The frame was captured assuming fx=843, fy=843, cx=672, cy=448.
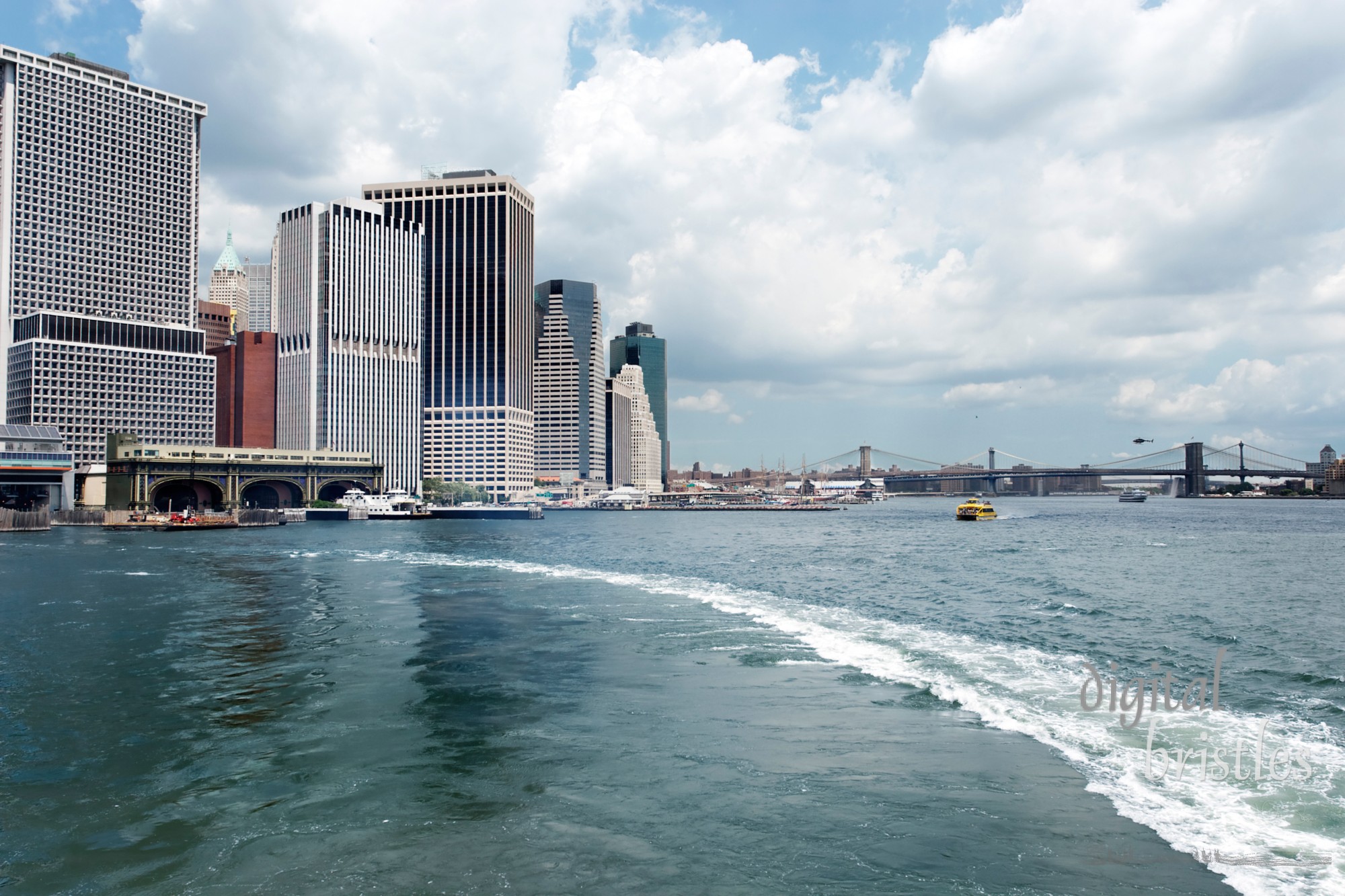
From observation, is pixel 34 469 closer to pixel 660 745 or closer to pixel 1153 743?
pixel 660 745

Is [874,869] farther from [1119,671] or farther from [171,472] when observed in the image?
[171,472]

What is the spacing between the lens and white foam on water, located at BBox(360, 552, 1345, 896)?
13.0 m

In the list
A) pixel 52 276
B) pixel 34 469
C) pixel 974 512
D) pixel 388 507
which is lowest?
pixel 974 512

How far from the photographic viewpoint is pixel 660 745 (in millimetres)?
18438

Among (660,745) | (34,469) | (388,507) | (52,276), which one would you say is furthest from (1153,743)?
(52,276)

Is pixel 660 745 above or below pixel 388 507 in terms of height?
above

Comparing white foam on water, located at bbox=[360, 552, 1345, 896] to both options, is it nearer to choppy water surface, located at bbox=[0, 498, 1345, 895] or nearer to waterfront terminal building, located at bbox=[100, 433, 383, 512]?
choppy water surface, located at bbox=[0, 498, 1345, 895]

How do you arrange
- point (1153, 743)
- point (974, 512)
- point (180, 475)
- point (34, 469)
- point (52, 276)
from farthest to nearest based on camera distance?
point (52, 276) < point (180, 475) < point (974, 512) < point (34, 469) < point (1153, 743)

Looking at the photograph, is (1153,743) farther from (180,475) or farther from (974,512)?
(180,475)

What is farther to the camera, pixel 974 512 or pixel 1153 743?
pixel 974 512

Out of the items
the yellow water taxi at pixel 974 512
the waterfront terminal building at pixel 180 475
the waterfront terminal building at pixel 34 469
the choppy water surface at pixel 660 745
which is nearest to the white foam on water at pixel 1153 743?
the choppy water surface at pixel 660 745

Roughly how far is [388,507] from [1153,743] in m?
176

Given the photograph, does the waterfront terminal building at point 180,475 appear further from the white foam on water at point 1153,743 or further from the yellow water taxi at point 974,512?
the white foam on water at point 1153,743

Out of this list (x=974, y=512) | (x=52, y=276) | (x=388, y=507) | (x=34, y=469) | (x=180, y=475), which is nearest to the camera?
(x=34, y=469)
